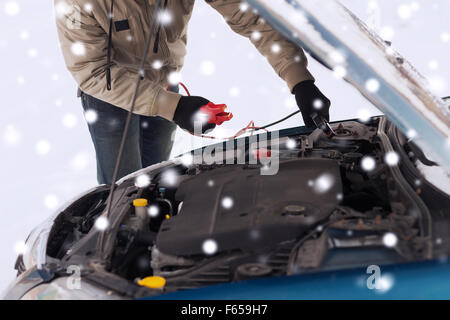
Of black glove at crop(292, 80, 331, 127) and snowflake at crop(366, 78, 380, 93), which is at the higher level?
black glove at crop(292, 80, 331, 127)

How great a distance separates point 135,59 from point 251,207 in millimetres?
1148

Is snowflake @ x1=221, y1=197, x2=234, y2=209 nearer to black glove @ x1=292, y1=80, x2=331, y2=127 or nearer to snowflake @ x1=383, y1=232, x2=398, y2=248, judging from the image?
snowflake @ x1=383, y1=232, x2=398, y2=248

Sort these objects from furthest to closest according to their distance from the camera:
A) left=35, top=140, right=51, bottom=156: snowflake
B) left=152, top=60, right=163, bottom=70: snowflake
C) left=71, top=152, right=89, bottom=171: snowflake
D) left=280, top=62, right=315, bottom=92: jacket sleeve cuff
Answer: left=35, top=140, right=51, bottom=156: snowflake
left=71, top=152, right=89, bottom=171: snowflake
left=152, top=60, right=163, bottom=70: snowflake
left=280, top=62, right=315, bottom=92: jacket sleeve cuff

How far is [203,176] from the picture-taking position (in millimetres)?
1944

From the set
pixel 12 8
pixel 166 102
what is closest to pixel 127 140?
pixel 166 102

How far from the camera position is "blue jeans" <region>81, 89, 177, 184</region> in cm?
252

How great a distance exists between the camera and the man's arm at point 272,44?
227cm

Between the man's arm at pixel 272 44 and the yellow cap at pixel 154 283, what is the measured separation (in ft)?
3.97

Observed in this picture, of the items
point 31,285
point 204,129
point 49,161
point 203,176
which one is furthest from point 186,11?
point 49,161

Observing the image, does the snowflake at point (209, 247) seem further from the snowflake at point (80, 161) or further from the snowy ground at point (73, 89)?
the snowflake at point (80, 161)

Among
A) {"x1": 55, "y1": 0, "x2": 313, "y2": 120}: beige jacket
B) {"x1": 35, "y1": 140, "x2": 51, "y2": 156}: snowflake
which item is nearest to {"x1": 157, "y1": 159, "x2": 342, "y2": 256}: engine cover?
{"x1": 55, "y1": 0, "x2": 313, "y2": 120}: beige jacket

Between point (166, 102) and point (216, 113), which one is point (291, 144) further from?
point (166, 102)

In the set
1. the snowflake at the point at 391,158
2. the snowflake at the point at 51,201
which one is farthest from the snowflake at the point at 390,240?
the snowflake at the point at 51,201

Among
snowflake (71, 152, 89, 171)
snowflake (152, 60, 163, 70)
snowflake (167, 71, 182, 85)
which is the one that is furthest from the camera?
snowflake (71, 152, 89, 171)
